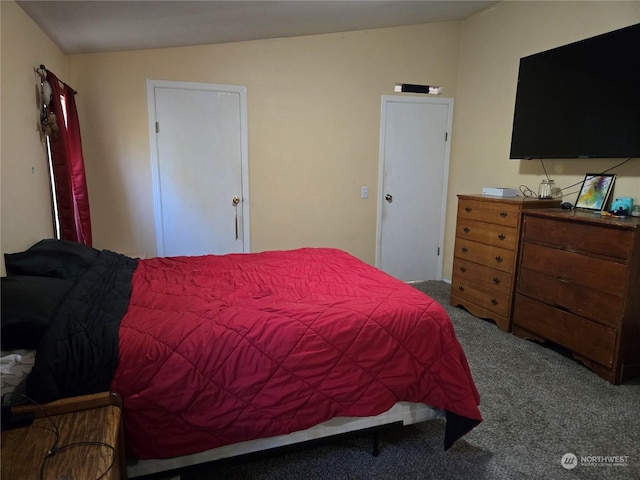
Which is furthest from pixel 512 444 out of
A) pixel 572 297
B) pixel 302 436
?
pixel 572 297

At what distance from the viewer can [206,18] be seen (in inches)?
110

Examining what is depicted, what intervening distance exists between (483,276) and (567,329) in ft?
2.67

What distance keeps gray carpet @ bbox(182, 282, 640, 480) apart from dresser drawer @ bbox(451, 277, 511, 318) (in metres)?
0.69

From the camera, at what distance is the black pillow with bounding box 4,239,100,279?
1.92 meters

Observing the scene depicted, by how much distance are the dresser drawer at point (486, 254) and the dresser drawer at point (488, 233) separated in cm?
4

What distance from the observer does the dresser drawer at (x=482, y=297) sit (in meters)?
3.15

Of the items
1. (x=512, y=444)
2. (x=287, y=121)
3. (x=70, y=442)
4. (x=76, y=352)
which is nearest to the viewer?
(x=70, y=442)

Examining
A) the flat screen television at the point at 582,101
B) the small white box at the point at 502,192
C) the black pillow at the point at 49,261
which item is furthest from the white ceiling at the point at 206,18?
the small white box at the point at 502,192

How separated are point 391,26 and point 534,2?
→ 1.27m

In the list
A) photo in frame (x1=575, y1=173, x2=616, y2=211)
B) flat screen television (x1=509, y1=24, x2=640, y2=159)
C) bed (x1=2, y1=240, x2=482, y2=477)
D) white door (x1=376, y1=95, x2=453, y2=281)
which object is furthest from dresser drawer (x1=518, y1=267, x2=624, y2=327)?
white door (x1=376, y1=95, x2=453, y2=281)

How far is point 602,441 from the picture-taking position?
1895 millimetres

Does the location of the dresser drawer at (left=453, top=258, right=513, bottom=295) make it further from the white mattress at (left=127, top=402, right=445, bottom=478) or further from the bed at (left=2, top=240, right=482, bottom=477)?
the white mattress at (left=127, top=402, right=445, bottom=478)

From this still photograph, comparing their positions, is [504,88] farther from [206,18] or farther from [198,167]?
[198,167]

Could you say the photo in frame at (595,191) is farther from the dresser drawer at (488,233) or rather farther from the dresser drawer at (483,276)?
the dresser drawer at (483,276)
